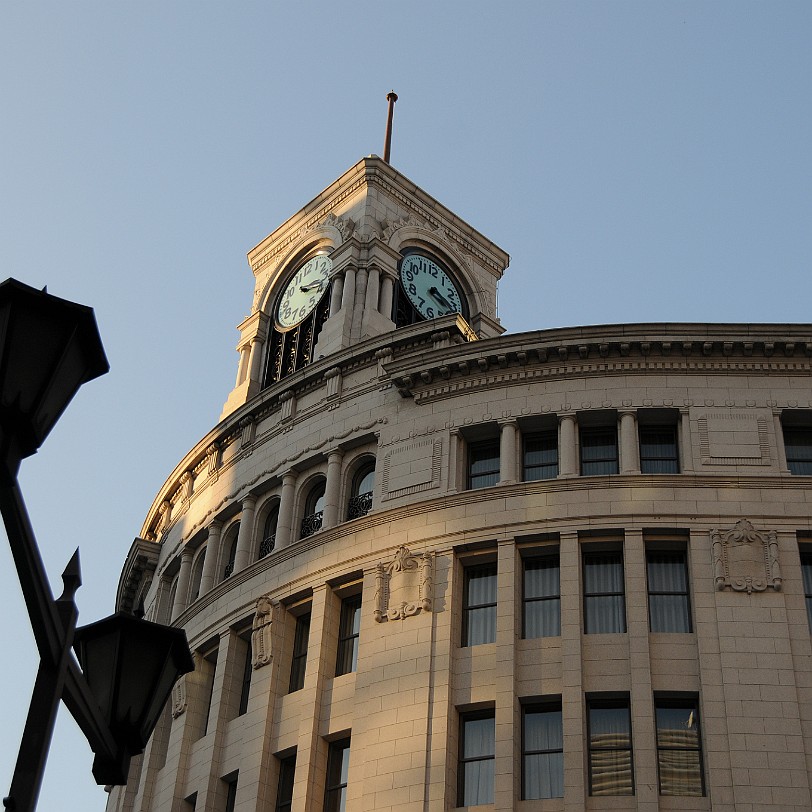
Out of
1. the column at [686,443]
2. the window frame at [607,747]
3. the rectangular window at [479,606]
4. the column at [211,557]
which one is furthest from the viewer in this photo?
the column at [211,557]

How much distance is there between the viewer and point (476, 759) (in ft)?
89.6

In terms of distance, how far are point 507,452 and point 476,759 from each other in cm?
782

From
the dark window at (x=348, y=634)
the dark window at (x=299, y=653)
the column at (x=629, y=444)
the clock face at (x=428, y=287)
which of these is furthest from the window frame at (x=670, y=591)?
the clock face at (x=428, y=287)

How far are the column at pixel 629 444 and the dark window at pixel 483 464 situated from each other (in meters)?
3.32

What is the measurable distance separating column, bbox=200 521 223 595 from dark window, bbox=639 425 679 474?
525 inches

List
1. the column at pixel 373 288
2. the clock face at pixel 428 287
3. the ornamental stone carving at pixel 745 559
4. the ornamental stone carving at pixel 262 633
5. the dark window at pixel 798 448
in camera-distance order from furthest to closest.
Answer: the clock face at pixel 428 287 < the column at pixel 373 288 < the ornamental stone carving at pixel 262 633 < the dark window at pixel 798 448 < the ornamental stone carving at pixel 745 559

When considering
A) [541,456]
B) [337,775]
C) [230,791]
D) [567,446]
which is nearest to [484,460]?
[541,456]

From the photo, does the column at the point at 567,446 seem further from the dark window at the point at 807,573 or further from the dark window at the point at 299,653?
the dark window at the point at 299,653

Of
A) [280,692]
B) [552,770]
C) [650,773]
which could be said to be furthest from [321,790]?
[650,773]

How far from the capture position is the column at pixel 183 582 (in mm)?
37812

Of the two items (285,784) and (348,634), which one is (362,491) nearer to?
(348,634)

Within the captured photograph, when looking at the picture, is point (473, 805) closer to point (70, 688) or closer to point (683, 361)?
point (683, 361)

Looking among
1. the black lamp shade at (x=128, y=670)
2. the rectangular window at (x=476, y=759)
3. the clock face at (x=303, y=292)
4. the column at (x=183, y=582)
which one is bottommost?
the black lamp shade at (x=128, y=670)

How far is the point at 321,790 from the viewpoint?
28969mm
